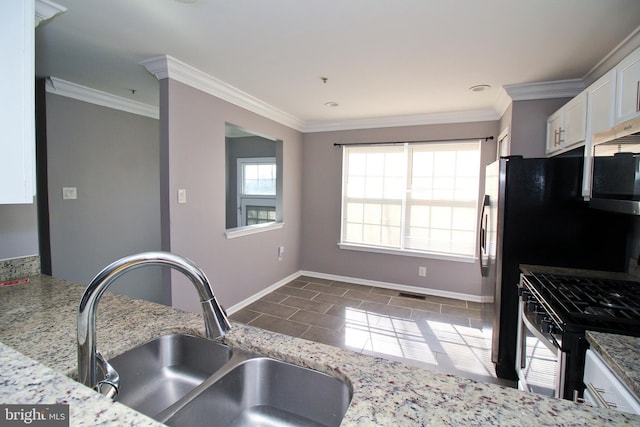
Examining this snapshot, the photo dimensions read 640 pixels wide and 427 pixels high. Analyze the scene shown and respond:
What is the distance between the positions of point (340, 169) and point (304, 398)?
3925mm

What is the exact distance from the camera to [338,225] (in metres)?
4.64

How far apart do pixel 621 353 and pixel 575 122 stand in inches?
73.3

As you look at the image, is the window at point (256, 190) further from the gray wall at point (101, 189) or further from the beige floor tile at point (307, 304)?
the beige floor tile at point (307, 304)

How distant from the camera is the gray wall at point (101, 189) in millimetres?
2998

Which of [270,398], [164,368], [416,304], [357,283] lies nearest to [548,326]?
[270,398]

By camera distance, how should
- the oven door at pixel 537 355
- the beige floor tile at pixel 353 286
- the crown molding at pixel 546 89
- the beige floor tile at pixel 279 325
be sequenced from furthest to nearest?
the beige floor tile at pixel 353 286 → the beige floor tile at pixel 279 325 → the crown molding at pixel 546 89 → the oven door at pixel 537 355

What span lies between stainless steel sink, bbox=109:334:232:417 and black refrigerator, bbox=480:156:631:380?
6.94 feet

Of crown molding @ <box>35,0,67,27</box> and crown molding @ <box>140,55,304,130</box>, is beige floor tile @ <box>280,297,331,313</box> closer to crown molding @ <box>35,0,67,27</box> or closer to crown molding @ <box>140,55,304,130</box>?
crown molding @ <box>140,55,304,130</box>

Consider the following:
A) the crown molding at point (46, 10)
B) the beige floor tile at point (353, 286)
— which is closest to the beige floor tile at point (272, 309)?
the beige floor tile at point (353, 286)

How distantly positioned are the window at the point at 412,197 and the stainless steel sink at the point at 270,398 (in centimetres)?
361

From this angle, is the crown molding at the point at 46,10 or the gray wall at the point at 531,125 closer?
the crown molding at the point at 46,10

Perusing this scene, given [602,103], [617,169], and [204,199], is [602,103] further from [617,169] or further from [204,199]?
[204,199]

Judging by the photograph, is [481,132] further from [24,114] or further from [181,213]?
[24,114]

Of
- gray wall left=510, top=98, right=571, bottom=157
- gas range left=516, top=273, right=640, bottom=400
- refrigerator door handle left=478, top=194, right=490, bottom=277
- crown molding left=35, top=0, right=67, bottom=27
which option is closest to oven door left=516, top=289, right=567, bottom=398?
gas range left=516, top=273, right=640, bottom=400
